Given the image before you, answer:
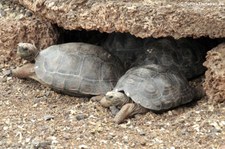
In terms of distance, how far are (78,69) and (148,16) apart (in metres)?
0.73

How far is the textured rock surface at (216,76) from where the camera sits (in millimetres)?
3676

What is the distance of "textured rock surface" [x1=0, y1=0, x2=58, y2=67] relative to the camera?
4473 mm

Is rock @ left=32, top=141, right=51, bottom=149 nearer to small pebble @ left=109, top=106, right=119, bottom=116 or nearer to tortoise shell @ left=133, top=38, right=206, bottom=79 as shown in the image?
small pebble @ left=109, top=106, right=119, bottom=116

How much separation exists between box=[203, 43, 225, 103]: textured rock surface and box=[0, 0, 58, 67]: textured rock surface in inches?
59.1

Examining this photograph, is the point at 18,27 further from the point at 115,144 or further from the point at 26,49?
the point at 115,144

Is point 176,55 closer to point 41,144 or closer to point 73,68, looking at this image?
point 73,68

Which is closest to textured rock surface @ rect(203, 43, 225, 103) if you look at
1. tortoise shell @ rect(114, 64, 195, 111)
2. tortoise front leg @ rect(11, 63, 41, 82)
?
tortoise shell @ rect(114, 64, 195, 111)

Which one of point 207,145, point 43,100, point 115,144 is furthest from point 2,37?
point 207,145

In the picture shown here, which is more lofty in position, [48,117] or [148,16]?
[148,16]

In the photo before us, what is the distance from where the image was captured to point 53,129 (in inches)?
137

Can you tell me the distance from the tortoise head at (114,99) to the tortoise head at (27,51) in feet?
2.66

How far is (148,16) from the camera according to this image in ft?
12.5

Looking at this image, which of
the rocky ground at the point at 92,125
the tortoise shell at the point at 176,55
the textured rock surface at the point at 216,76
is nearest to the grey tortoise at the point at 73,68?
the rocky ground at the point at 92,125

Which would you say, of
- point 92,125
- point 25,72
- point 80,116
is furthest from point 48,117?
point 25,72
